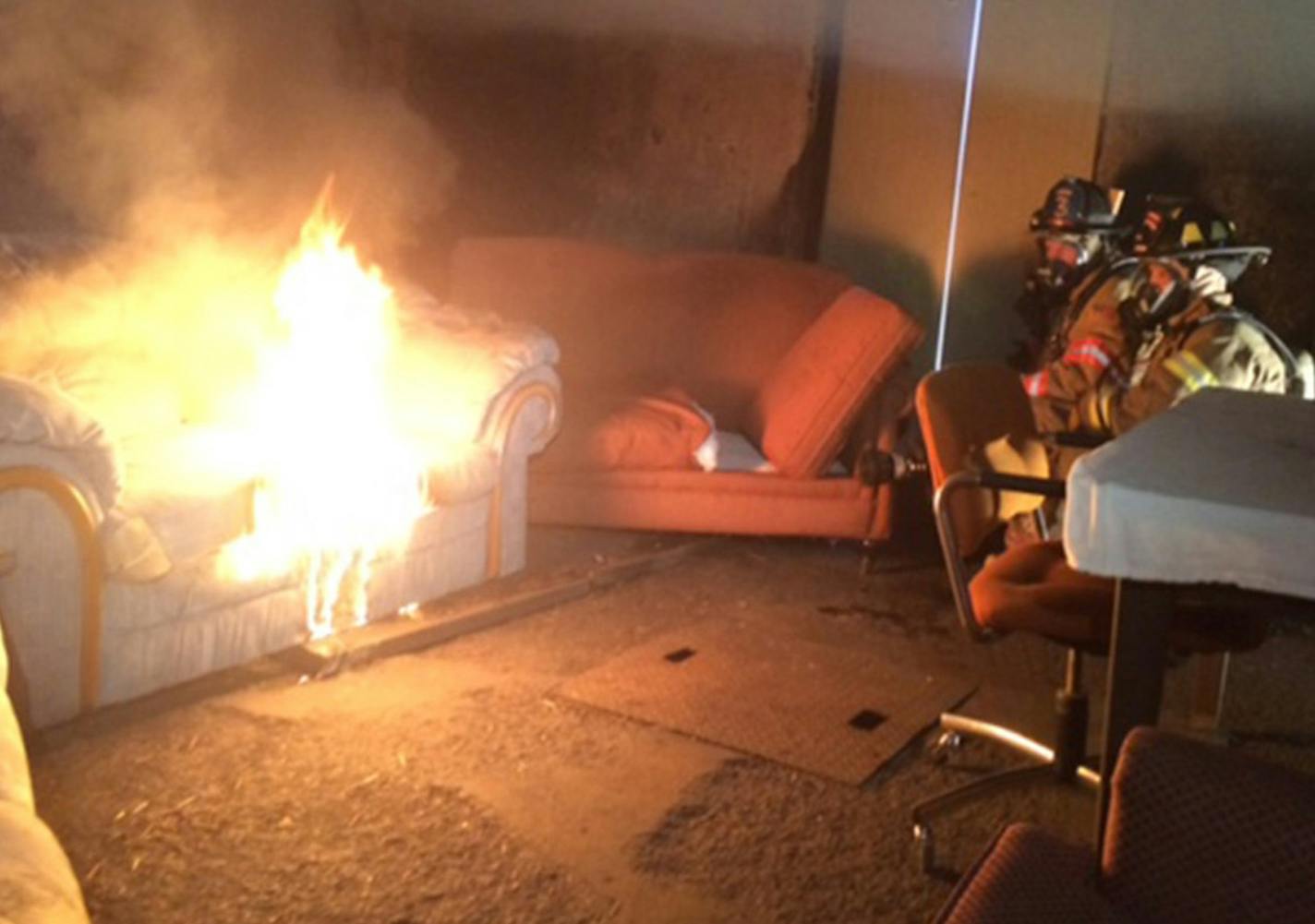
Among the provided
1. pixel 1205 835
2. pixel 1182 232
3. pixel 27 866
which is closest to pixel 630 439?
pixel 1182 232

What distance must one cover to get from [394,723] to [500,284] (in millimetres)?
3081

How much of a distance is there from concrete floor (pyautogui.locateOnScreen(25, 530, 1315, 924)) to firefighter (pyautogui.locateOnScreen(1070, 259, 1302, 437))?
874 millimetres

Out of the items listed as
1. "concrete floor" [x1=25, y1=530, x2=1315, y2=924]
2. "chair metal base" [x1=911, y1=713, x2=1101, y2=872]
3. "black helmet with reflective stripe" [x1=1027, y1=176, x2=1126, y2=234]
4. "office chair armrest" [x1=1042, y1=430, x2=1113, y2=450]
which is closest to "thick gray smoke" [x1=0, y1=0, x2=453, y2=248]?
"concrete floor" [x1=25, y1=530, x2=1315, y2=924]

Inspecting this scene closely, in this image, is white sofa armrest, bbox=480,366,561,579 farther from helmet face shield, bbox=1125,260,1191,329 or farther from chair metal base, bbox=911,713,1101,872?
helmet face shield, bbox=1125,260,1191,329

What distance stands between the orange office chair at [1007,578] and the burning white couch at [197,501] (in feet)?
5.97

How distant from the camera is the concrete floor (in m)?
2.81

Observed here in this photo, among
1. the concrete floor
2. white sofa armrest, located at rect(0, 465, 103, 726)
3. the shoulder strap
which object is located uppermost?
the shoulder strap

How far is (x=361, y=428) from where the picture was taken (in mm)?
4574

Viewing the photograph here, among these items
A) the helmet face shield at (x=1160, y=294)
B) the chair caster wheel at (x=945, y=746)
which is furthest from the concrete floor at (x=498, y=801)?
the helmet face shield at (x=1160, y=294)

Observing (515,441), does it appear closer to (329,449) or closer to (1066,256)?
(329,449)

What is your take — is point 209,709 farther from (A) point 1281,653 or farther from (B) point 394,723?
(A) point 1281,653

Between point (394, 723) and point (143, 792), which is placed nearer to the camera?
point (143, 792)

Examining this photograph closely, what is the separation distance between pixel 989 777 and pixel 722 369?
2.94 meters

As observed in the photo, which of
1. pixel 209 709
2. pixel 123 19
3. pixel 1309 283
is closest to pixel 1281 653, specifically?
pixel 1309 283
